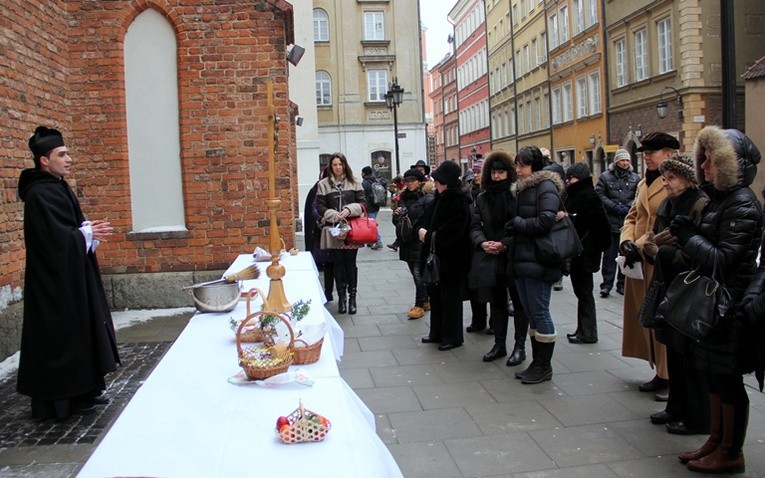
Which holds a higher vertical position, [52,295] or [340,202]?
[340,202]

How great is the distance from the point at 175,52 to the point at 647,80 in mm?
24057

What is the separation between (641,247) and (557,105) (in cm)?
3740

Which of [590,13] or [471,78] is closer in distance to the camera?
[590,13]

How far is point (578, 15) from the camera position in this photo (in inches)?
1447

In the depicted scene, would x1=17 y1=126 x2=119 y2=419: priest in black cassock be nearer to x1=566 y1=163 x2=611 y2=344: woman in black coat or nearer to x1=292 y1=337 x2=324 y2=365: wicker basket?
x1=292 y1=337 x2=324 y2=365: wicker basket

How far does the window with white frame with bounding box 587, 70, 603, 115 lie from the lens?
34.3m

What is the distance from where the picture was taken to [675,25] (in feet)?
87.6

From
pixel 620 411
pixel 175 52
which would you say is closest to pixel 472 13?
pixel 175 52

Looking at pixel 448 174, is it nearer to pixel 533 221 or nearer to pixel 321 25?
pixel 533 221

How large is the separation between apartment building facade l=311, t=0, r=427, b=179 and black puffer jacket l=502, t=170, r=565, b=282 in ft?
109

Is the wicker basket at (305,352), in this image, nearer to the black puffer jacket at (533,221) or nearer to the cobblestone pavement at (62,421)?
the cobblestone pavement at (62,421)

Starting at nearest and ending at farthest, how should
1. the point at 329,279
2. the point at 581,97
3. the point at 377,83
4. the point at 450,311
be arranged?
1. the point at 450,311
2. the point at 329,279
3. the point at 581,97
4. the point at 377,83

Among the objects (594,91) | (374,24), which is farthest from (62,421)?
(374,24)

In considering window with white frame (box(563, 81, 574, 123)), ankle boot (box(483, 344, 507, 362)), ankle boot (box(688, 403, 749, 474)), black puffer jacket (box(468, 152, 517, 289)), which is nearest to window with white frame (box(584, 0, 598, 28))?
window with white frame (box(563, 81, 574, 123))
